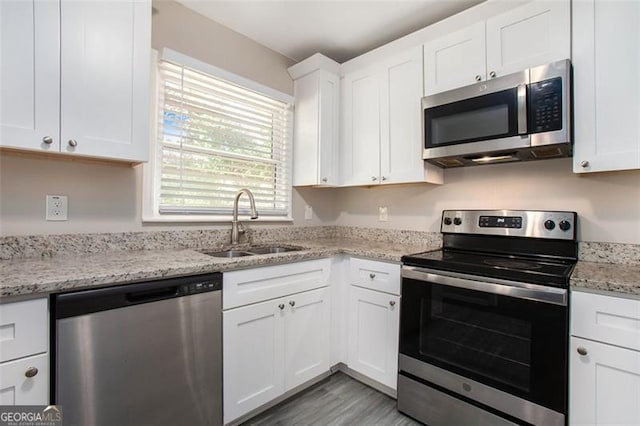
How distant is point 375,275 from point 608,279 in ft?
3.55

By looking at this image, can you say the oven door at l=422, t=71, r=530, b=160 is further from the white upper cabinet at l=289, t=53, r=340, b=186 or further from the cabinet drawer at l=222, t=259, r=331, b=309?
the cabinet drawer at l=222, t=259, r=331, b=309

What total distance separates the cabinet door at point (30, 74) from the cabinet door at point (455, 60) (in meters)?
1.92

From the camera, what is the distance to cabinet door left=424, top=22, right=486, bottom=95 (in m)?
1.74

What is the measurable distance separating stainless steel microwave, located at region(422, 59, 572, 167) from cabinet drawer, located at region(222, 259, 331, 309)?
1017mm

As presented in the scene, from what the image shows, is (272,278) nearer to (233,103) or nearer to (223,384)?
(223,384)

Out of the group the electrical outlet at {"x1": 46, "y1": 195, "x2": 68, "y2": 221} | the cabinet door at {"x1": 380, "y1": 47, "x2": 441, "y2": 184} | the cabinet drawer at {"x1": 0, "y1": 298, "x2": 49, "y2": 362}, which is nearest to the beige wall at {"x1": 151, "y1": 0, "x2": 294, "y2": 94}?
the cabinet door at {"x1": 380, "y1": 47, "x2": 441, "y2": 184}

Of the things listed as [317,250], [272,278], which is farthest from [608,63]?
[272,278]

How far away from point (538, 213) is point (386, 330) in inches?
43.5

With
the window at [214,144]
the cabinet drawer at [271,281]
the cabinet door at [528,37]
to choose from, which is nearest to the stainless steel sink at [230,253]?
the window at [214,144]

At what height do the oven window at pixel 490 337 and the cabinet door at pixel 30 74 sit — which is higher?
the cabinet door at pixel 30 74

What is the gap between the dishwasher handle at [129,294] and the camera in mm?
1053

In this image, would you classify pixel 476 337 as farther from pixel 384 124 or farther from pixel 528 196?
pixel 384 124

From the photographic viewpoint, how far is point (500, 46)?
65.4 inches

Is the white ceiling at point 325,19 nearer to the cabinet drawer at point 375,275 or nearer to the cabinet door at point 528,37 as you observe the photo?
the cabinet door at point 528,37
